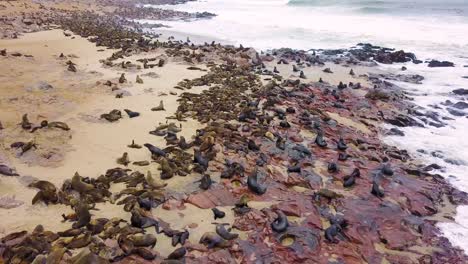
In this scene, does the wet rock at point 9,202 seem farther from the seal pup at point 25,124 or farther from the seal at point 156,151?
the seal pup at point 25,124

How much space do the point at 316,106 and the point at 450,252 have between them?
7.04 metres

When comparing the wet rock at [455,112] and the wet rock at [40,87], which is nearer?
the wet rock at [40,87]

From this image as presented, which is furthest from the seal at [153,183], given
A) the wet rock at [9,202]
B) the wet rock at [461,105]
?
the wet rock at [461,105]

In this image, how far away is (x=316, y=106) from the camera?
1327cm

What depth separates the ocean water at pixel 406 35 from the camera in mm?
11188

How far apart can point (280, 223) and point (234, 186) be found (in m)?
1.40

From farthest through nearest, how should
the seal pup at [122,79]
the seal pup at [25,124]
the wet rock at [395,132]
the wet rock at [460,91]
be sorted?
1. the wet rock at [460,91]
2. the seal pup at [122,79]
3. the wet rock at [395,132]
4. the seal pup at [25,124]

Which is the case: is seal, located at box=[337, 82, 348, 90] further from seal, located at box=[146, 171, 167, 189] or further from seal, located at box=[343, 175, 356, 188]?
seal, located at box=[146, 171, 167, 189]

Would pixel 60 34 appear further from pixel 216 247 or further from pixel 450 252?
pixel 450 252

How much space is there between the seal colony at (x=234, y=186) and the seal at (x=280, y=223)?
1.2 inches

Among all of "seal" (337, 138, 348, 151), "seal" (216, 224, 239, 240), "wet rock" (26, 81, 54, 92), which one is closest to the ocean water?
"seal" (337, 138, 348, 151)

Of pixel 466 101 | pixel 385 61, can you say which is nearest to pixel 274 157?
pixel 466 101

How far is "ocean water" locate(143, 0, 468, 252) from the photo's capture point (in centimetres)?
1119

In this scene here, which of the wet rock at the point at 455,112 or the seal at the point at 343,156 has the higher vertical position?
the wet rock at the point at 455,112
